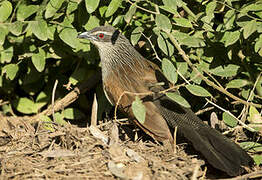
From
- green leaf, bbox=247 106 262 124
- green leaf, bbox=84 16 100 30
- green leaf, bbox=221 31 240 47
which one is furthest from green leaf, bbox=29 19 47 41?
green leaf, bbox=247 106 262 124

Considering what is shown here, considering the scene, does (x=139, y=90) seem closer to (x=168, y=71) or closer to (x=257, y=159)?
(x=168, y=71)

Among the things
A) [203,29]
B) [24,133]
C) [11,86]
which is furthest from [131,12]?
[11,86]

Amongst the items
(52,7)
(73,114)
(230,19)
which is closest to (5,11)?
(52,7)

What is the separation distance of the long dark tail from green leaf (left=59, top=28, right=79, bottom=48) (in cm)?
111

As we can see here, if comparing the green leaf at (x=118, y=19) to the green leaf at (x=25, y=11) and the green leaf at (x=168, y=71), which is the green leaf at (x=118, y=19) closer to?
the green leaf at (x=25, y=11)

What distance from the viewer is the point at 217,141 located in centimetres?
362

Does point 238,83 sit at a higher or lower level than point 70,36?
lower

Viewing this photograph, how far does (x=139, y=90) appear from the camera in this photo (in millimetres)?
4145

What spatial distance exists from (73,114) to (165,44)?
76.9 inches

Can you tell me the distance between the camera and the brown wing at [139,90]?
394 cm

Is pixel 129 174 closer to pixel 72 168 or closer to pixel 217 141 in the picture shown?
pixel 72 168

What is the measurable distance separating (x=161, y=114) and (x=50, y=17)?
1.58 m

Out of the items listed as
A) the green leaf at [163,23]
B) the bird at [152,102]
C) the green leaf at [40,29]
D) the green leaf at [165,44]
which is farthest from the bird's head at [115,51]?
the green leaf at [163,23]

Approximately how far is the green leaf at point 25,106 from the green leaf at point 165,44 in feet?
8.13
